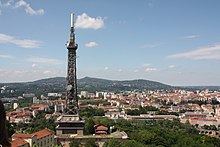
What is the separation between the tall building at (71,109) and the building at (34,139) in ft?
5.96

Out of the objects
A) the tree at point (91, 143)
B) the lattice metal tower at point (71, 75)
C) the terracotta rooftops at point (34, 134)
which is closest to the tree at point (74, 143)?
the tree at point (91, 143)

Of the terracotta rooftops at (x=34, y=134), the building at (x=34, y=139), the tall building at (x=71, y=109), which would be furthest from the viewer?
the tall building at (x=71, y=109)

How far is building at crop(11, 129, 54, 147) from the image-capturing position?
2007 cm

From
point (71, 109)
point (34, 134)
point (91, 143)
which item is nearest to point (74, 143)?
point (91, 143)

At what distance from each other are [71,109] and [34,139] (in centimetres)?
667

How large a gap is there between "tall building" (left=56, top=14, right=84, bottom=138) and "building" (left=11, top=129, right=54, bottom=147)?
71.5 inches

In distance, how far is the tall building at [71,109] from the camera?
2662cm

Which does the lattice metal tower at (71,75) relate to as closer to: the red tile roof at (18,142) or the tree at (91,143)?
the tree at (91,143)

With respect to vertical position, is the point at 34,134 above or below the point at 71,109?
below

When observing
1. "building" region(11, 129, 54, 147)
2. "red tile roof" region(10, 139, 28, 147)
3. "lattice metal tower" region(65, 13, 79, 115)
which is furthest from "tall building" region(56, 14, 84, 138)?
"red tile roof" region(10, 139, 28, 147)

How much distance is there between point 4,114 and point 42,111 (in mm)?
70814

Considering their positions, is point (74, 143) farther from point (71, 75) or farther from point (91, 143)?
point (71, 75)

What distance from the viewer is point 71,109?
91.8 feet

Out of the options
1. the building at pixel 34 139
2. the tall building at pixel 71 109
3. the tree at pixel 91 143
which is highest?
the tall building at pixel 71 109
